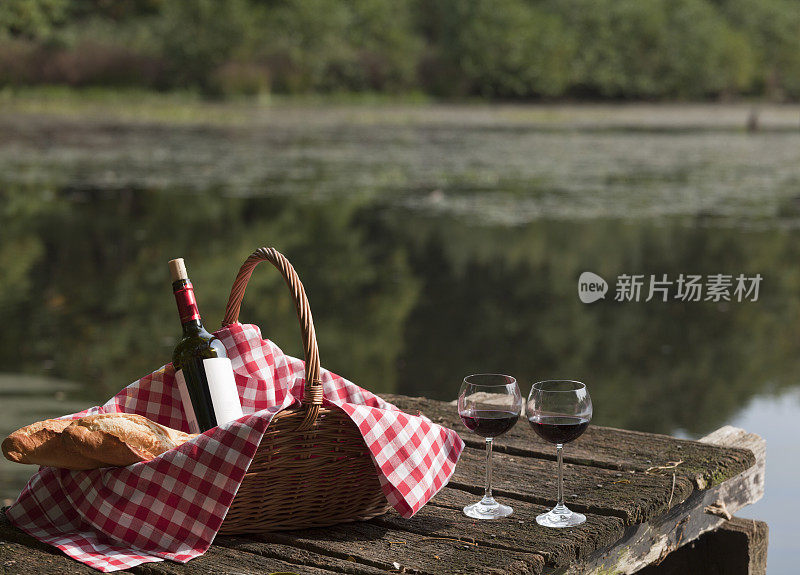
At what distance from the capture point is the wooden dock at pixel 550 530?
2.23m

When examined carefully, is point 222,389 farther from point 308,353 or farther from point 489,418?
point 489,418

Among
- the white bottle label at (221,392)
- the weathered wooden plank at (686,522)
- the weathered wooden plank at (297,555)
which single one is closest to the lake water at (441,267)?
the weathered wooden plank at (686,522)

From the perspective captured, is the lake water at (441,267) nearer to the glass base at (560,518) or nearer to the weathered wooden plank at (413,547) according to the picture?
the glass base at (560,518)

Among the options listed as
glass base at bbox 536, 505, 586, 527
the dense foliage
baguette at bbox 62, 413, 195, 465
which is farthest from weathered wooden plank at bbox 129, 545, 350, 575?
the dense foliage

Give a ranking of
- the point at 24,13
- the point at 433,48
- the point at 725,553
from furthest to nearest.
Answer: the point at 433,48 < the point at 24,13 < the point at 725,553

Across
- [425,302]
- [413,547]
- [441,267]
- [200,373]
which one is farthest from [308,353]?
[441,267]

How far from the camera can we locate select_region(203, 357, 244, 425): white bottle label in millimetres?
2438

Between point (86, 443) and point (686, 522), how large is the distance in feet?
5.15

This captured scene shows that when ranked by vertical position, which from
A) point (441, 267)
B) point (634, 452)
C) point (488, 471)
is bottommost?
point (441, 267)

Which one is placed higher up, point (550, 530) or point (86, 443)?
point (86, 443)

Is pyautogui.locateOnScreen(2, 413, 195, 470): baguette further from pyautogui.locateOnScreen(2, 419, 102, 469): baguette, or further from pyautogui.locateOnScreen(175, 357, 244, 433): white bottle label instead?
pyautogui.locateOnScreen(175, 357, 244, 433): white bottle label

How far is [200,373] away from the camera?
2482mm

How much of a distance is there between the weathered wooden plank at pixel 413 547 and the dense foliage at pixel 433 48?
2917 cm

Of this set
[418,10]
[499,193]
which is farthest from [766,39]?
[499,193]
